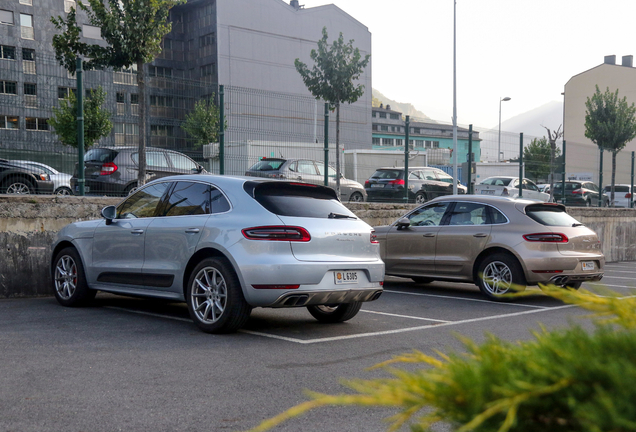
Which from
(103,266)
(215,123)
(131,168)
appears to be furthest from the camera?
(131,168)

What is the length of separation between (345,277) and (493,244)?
409cm

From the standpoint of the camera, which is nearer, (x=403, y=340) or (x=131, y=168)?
(x=403, y=340)

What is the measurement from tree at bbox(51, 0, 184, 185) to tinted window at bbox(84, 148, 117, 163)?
2.15 ft

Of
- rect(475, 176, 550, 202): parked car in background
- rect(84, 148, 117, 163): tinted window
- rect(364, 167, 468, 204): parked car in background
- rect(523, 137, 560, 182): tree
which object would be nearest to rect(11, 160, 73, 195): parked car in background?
rect(84, 148, 117, 163): tinted window

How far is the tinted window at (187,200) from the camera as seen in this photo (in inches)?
277

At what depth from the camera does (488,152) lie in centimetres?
2209

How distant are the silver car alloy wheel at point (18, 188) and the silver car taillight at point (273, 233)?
18.0ft

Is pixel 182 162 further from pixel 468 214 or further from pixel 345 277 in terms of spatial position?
pixel 345 277

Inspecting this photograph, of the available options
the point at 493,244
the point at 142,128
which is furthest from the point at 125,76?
the point at 493,244

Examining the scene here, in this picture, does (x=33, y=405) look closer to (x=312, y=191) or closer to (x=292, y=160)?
(x=312, y=191)

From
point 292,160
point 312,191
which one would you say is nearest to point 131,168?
point 292,160

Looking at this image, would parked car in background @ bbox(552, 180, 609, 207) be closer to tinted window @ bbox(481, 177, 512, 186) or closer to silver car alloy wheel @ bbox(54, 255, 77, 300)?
tinted window @ bbox(481, 177, 512, 186)

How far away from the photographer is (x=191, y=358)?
214 inches

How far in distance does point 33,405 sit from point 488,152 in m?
19.8
